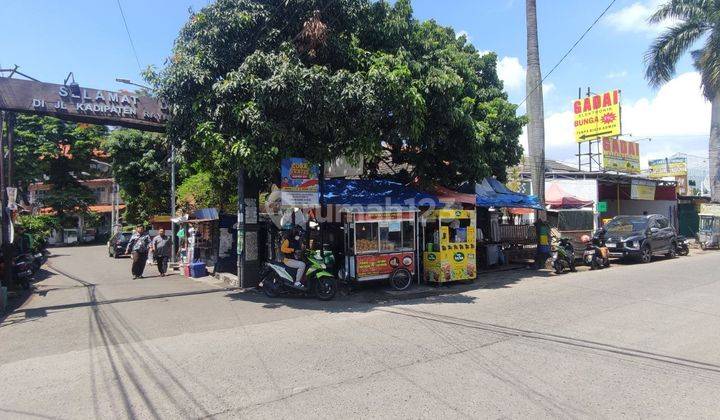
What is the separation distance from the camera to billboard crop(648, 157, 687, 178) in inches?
1677

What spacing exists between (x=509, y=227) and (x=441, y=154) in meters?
7.22

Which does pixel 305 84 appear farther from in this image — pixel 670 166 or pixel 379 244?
pixel 670 166

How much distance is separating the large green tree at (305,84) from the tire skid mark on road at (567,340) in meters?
3.94

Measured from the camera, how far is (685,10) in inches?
919

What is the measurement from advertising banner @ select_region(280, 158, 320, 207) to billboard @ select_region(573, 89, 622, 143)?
24270mm

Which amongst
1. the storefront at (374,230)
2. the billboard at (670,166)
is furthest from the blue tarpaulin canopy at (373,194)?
the billboard at (670,166)

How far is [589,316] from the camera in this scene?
828 cm

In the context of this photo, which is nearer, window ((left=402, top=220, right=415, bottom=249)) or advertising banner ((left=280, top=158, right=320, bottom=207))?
advertising banner ((left=280, top=158, right=320, bottom=207))

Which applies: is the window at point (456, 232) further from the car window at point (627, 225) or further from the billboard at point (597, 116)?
the billboard at point (597, 116)

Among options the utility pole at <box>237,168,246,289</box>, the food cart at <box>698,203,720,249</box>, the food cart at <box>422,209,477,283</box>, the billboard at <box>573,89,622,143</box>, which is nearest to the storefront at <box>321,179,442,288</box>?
the food cart at <box>422,209,477,283</box>

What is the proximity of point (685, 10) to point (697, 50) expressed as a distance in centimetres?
218

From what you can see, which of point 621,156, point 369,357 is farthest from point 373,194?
point 621,156

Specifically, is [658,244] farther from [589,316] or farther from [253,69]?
[253,69]

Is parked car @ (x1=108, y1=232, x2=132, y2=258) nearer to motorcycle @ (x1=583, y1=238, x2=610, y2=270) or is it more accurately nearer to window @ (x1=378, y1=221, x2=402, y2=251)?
window @ (x1=378, y1=221, x2=402, y2=251)
